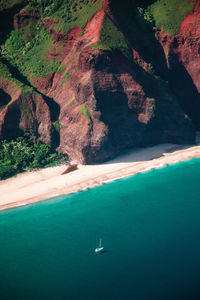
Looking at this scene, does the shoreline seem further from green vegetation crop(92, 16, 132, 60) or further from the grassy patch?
the grassy patch

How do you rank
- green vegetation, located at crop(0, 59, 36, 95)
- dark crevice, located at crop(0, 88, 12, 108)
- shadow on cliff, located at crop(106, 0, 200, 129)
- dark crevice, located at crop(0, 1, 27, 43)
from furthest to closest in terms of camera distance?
dark crevice, located at crop(0, 1, 27, 43) → shadow on cliff, located at crop(106, 0, 200, 129) → dark crevice, located at crop(0, 88, 12, 108) → green vegetation, located at crop(0, 59, 36, 95)

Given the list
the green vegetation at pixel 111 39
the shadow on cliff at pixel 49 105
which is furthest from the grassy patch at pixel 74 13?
the shadow on cliff at pixel 49 105

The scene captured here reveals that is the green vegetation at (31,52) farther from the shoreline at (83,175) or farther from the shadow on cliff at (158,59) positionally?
the shoreline at (83,175)

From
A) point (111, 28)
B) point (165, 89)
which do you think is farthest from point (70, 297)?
point (111, 28)

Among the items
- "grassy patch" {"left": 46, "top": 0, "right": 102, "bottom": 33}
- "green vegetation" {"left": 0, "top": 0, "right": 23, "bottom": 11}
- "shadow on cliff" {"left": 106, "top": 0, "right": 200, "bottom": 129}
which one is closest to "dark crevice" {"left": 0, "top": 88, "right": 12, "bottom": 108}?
"grassy patch" {"left": 46, "top": 0, "right": 102, "bottom": 33}

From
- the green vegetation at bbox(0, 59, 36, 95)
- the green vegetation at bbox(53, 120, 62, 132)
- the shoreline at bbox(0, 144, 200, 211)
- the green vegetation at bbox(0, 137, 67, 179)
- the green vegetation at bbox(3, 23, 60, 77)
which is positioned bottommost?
the shoreline at bbox(0, 144, 200, 211)

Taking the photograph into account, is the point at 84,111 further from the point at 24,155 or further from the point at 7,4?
the point at 7,4
